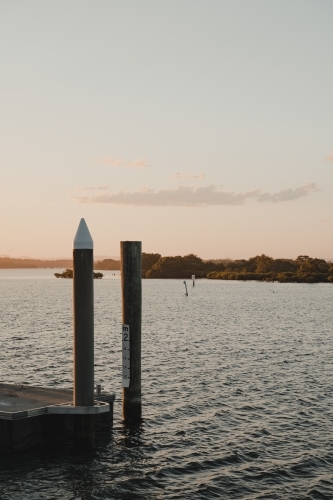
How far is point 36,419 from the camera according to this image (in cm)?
1717

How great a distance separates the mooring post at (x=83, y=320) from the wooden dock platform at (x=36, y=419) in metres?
0.79

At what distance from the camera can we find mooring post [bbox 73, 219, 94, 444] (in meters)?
16.2

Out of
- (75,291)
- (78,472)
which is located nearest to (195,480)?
(78,472)

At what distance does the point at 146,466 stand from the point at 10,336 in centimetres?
3436

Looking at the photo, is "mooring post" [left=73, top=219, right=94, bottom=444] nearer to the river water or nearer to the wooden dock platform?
the wooden dock platform

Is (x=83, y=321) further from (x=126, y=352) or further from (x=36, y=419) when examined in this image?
(x=36, y=419)

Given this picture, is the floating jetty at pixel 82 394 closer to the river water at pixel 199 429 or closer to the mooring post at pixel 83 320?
the mooring post at pixel 83 320

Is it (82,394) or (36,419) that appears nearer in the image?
(82,394)

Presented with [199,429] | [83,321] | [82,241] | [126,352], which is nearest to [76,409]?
[83,321]

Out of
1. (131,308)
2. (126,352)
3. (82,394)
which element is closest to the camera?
(82,394)

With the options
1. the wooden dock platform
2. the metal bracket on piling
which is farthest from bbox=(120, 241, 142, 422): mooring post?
the metal bracket on piling

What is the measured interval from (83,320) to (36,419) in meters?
3.42

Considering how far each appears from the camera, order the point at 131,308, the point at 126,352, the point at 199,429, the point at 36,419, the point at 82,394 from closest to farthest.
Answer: the point at 82,394 → the point at 36,419 → the point at 126,352 → the point at 131,308 → the point at 199,429

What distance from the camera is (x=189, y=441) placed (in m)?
19.0
